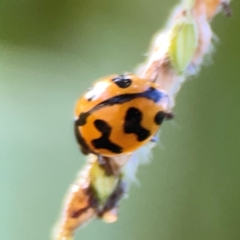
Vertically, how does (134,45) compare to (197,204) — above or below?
above

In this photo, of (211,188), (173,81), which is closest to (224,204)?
(211,188)

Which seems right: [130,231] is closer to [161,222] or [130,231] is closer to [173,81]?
[161,222]
